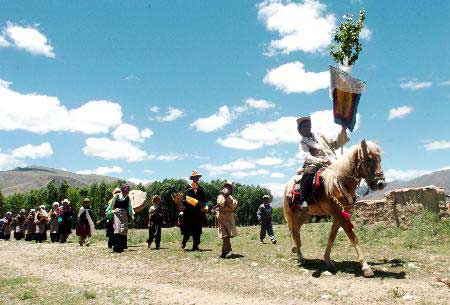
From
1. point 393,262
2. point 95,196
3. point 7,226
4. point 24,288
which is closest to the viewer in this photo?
point 24,288

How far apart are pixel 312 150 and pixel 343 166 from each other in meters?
1.23

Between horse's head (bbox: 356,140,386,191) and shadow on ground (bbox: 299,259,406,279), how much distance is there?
71.6 inches

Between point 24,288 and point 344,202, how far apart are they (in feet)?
24.4

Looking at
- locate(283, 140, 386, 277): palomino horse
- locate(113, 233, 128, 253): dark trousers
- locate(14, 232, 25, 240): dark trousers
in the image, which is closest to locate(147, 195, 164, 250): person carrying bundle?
locate(113, 233, 128, 253): dark trousers

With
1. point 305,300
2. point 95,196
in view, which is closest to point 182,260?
point 305,300

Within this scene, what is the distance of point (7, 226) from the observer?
97.7 ft

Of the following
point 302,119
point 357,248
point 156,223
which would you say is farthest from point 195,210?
point 357,248

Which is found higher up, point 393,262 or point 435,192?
point 435,192

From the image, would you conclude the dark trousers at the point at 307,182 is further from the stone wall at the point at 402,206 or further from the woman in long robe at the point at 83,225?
the woman in long robe at the point at 83,225

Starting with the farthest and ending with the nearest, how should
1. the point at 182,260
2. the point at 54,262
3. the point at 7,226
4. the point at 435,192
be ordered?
the point at 7,226 < the point at 435,192 < the point at 54,262 < the point at 182,260

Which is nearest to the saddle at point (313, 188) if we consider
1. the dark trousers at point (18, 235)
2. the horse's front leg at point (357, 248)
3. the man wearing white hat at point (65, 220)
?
the horse's front leg at point (357, 248)

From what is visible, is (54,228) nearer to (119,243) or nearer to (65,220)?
(65,220)

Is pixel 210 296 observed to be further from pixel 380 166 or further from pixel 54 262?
pixel 54 262

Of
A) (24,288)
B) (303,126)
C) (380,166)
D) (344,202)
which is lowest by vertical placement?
(24,288)
